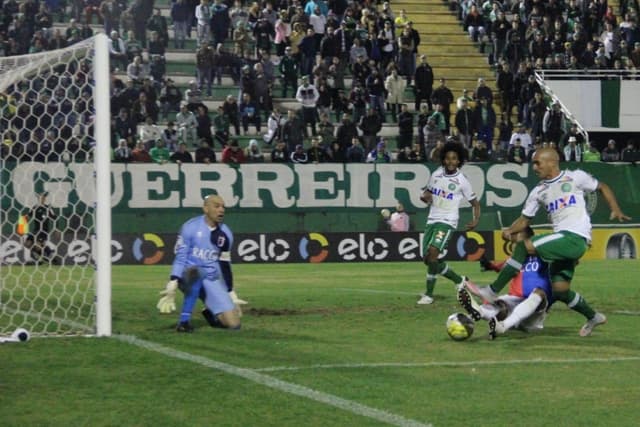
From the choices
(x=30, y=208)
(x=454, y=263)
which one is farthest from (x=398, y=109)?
(x=30, y=208)

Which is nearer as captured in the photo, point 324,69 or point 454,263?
point 454,263

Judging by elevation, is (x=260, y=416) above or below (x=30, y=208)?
below

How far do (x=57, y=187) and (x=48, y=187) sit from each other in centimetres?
73

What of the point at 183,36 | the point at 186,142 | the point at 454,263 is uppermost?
the point at 183,36

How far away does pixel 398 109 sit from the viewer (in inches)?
1545

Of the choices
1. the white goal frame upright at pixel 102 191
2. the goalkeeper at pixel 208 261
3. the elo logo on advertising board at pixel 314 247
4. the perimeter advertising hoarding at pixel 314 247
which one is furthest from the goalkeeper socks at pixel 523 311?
the elo logo on advertising board at pixel 314 247

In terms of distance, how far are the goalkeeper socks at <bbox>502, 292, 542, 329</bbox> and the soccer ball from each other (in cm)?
36

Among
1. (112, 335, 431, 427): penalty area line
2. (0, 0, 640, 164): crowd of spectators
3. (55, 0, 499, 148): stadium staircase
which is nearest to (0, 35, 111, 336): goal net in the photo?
(112, 335, 431, 427): penalty area line

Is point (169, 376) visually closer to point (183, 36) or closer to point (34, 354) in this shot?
point (34, 354)

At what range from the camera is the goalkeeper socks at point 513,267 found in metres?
13.6

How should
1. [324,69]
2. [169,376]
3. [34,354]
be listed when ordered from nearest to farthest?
[169,376] < [34,354] < [324,69]

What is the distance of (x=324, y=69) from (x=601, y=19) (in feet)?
37.1

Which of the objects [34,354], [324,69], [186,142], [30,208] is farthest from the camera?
[324,69]

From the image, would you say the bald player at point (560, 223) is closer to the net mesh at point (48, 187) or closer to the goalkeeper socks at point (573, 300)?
the goalkeeper socks at point (573, 300)
